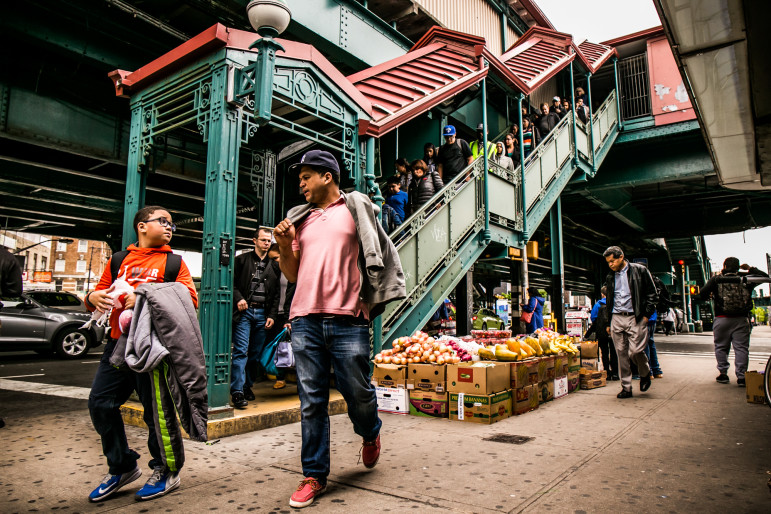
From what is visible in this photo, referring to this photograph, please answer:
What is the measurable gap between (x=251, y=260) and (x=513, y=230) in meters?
6.05

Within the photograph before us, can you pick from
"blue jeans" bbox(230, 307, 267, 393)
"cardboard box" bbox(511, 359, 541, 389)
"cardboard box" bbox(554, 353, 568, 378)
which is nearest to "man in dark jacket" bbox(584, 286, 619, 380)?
"cardboard box" bbox(554, 353, 568, 378)

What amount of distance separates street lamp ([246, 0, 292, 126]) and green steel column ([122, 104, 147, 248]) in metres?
1.86

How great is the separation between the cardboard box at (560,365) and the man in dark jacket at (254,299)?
394 cm

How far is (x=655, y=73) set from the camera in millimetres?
14664

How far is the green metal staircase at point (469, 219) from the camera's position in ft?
23.6

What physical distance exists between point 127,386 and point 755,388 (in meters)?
5.71

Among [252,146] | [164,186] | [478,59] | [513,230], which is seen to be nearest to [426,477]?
[252,146]

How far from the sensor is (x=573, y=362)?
24.1 ft

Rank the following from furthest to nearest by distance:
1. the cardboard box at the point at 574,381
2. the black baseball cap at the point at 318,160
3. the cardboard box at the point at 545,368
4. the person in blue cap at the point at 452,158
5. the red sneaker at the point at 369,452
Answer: the person in blue cap at the point at 452,158
the cardboard box at the point at 574,381
the cardboard box at the point at 545,368
the red sneaker at the point at 369,452
the black baseball cap at the point at 318,160

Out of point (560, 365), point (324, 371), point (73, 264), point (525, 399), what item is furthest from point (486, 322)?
point (73, 264)

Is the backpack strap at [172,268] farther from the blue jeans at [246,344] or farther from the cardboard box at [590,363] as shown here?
the cardboard box at [590,363]

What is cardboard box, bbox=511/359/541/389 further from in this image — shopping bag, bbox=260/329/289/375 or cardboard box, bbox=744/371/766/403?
shopping bag, bbox=260/329/289/375

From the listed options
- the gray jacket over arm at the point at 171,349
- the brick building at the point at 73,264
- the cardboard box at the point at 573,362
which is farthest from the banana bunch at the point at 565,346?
the brick building at the point at 73,264

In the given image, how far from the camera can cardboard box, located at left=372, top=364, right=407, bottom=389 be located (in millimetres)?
5625
